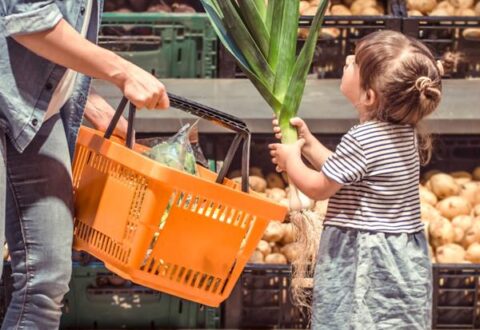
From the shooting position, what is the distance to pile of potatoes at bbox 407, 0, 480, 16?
4496mm

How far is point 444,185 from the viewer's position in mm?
4305

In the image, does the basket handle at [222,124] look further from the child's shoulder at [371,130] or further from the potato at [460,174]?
the potato at [460,174]

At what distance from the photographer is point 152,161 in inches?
97.3

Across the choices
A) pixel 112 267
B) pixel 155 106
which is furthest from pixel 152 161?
pixel 112 267

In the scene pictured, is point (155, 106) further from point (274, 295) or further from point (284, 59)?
point (274, 295)

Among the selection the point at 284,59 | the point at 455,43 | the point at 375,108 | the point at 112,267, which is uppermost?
the point at 455,43

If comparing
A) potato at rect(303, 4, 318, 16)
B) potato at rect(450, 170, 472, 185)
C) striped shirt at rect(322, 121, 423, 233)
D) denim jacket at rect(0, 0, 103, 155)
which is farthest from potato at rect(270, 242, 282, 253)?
denim jacket at rect(0, 0, 103, 155)

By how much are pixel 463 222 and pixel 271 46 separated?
5.29 ft

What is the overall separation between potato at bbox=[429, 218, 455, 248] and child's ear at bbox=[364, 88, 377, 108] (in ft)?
5.27

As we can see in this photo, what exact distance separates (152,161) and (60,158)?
27cm

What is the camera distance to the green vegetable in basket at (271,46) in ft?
9.52

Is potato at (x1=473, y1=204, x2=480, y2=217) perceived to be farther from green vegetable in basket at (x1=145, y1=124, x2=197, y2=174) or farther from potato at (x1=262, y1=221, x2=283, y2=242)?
green vegetable in basket at (x1=145, y1=124, x2=197, y2=174)

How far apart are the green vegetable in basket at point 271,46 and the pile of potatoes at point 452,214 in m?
1.39

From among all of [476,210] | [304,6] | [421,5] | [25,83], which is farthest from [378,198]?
[421,5]
